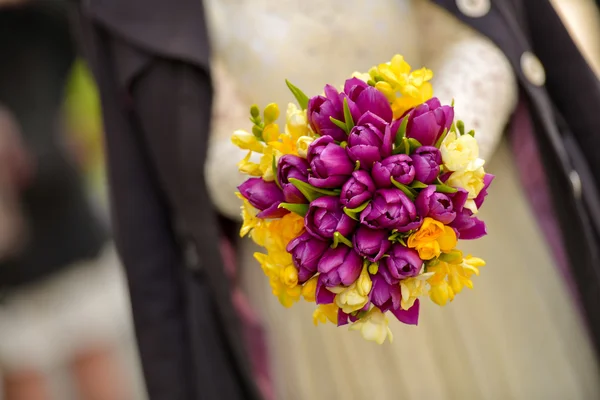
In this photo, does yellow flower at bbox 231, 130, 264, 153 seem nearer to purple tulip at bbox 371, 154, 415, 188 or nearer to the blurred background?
purple tulip at bbox 371, 154, 415, 188

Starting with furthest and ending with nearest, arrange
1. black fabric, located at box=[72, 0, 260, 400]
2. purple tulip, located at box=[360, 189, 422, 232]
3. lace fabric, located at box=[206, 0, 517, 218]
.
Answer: black fabric, located at box=[72, 0, 260, 400], lace fabric, located at box=[206, 0, 517, 218], purple tulip, located at box=[360, 189, 422, 232]

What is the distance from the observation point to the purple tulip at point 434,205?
0.35 meters

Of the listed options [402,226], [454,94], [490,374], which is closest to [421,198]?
[402,226]

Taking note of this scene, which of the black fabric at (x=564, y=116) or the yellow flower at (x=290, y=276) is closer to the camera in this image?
the yellow flower at (x=290, y=276)

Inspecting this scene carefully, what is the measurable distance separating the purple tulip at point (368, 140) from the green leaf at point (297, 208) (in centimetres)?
4

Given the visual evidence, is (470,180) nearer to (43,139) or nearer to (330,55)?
(330,55)

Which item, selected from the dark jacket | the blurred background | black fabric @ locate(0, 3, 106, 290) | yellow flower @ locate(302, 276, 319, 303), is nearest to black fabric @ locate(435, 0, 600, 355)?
the dark jacket

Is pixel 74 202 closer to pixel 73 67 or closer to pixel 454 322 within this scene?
pixel 73 67

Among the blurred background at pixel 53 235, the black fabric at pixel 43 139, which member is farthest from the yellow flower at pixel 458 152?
the black fabric at pixel 43 139

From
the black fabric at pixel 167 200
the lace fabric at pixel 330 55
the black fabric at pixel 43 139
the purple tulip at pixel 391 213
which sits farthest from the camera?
the black fabric at pixel 43 139

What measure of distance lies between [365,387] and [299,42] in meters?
0.39

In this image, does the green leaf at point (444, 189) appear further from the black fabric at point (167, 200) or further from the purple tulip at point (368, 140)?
the black fabric at point (167, 200)

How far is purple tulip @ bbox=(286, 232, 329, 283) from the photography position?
366mm

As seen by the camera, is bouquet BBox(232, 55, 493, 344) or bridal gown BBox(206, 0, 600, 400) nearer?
bouquet BBox(232, 55, 493, 344)
